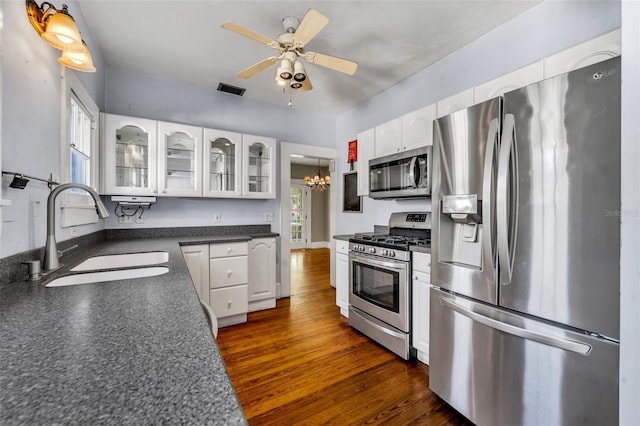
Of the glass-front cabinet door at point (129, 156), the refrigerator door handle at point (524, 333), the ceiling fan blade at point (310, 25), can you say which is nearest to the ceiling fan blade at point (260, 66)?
the ceiling fan blade at point (310, 25)

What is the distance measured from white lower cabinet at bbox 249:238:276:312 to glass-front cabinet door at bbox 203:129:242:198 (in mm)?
653

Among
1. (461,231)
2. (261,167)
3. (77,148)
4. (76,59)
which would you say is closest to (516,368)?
(461,231)

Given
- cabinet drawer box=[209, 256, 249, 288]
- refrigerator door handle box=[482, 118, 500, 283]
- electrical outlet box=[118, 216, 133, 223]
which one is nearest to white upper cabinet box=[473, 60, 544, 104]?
refrigerator door handle box=[482, 118, 500, 283]

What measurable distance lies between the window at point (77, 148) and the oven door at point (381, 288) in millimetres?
2218

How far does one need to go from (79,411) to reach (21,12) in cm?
172

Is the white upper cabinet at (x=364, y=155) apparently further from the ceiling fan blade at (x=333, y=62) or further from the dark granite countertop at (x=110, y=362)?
the dark granite countertop at (x=110, y=362)

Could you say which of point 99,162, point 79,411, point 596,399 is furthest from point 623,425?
point 99,162

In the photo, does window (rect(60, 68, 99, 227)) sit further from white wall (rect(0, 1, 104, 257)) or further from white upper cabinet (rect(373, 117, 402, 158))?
white upper cabinet (rect(373, 117, 402, 158))

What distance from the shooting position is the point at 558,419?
3.89 ft

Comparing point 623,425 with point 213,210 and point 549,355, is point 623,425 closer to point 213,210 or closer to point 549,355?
point 549,355

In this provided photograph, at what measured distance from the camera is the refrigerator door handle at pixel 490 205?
1.40 meters

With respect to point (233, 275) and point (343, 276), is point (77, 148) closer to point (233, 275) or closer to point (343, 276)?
point (233, 275)

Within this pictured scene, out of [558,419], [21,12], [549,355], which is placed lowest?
[558,419]

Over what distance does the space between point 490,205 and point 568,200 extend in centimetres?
30
